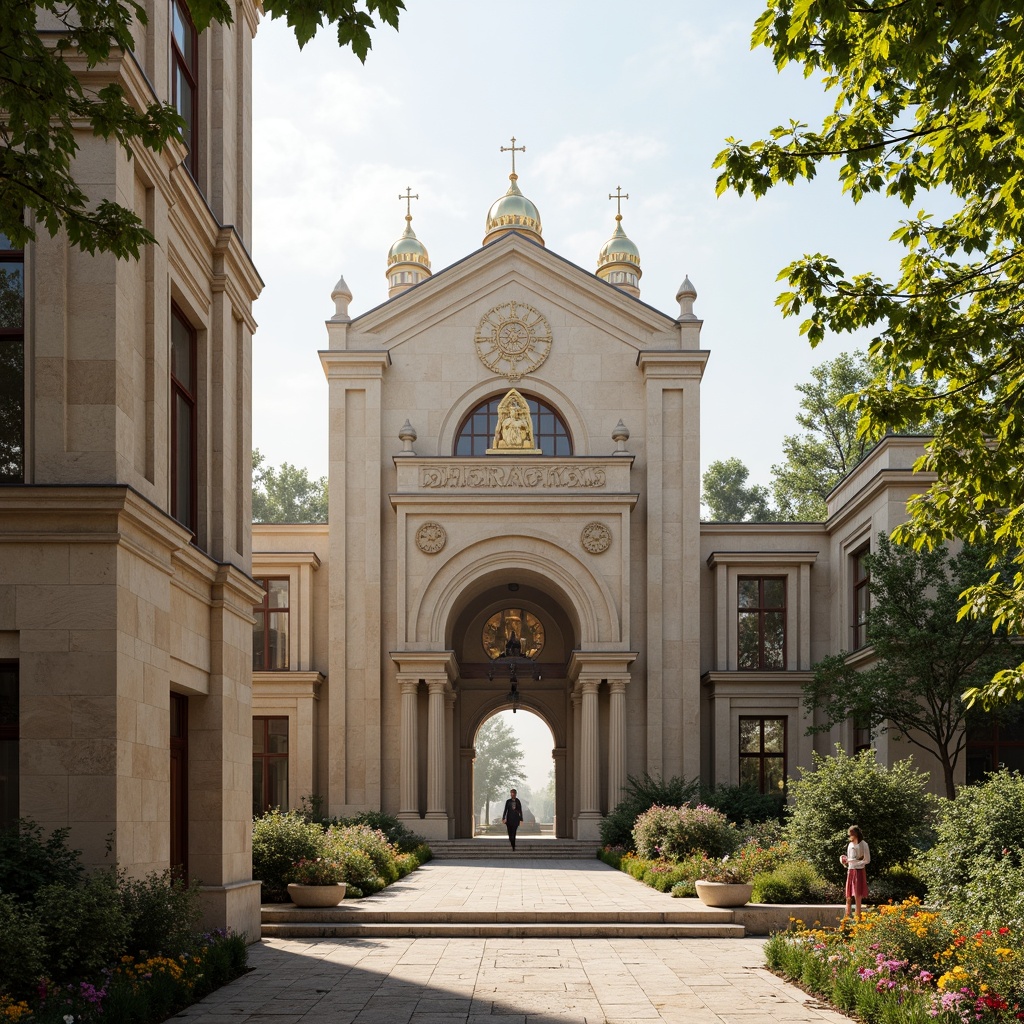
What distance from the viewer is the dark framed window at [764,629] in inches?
1484

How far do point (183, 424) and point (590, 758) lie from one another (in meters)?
21.8

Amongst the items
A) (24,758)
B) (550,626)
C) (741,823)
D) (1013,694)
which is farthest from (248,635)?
(550,626)

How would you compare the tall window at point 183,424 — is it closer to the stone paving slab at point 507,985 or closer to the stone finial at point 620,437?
the stone paving slab at point 507,985

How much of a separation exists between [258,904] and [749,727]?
22.9 m

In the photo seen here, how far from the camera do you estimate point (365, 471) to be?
123ft

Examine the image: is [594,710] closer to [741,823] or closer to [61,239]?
[741,823]

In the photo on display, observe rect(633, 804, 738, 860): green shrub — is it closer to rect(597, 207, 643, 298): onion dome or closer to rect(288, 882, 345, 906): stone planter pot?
rect(288, 882, 345, 906): stone planter pot

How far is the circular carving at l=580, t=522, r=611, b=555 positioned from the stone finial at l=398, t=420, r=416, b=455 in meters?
5.58

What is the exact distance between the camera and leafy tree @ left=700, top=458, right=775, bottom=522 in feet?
247

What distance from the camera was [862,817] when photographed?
20.0 meters

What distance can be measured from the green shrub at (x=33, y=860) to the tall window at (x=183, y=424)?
16.6 ft

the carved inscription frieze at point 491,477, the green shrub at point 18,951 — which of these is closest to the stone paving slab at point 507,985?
the green shrub at point 18,951

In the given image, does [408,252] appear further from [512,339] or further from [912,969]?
[912,969]

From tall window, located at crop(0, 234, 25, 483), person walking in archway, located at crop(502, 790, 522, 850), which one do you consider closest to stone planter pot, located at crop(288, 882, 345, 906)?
tall window, located at crop(0, 234, 25, 483)
